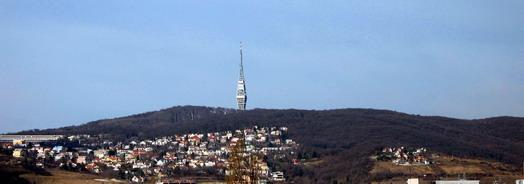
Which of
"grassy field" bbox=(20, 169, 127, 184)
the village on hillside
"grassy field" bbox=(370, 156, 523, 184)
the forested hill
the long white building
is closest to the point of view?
"grassy field" bbox=(20, 169, 127, 184)

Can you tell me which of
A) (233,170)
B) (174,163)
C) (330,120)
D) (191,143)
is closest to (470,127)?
(330,120)

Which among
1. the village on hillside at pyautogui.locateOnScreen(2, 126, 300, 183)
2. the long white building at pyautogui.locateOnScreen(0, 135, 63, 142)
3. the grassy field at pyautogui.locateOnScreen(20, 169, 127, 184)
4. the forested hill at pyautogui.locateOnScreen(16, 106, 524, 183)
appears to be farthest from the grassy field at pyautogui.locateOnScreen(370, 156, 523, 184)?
the long white building at pyautogui.locateOnScreen(0, 135, 63, 142)

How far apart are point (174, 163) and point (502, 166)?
142 ft

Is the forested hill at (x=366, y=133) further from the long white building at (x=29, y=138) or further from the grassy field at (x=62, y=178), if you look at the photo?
the grassy field at (x=62, y=178)

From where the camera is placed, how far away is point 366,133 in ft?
537

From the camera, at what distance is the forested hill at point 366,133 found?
134625mm

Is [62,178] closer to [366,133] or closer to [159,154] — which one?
[159,154]

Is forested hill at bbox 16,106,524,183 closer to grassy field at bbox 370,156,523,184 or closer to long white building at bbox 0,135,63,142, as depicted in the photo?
grassy field at bbox 370,156,523,184

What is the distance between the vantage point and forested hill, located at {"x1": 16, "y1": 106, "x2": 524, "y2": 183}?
135m

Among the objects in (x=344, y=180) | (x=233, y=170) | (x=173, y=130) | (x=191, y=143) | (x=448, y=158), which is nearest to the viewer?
(x=233, y=170)

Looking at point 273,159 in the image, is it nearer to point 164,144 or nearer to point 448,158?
point 448,158

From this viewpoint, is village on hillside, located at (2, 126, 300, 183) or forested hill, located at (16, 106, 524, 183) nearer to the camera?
village on hillside, located at (2, 126, 300, 183)

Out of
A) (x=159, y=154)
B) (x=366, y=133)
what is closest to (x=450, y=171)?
(x=366, y=133)

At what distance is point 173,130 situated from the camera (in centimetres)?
19488
